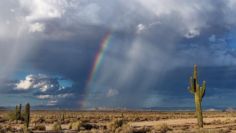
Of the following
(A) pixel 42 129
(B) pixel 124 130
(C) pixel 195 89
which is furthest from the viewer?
(A) pixel 42 129

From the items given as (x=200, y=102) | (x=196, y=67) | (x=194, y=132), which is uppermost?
(x=196, y=67)

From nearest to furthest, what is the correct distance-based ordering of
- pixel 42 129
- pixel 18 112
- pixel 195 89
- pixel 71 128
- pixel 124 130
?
pixel 124 130 → pixel 195 89 → pixel 42 129 → pixel 71 128 → pixel 18 112

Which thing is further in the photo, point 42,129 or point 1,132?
point 42,129

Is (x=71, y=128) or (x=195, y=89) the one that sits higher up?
(x=195, y=89)

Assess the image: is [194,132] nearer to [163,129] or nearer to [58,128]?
[163,129]

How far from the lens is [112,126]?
47.9m

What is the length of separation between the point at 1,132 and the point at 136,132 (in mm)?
14256

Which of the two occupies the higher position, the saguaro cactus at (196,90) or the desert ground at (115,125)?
the saguaro cactus at (196,90)

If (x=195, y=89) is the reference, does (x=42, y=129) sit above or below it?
below

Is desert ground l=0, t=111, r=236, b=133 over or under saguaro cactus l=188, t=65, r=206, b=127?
under

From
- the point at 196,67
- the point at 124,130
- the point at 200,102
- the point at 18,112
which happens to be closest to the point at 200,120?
the point at 200,102

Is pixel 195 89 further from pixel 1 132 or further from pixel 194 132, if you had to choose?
pixel 1 132

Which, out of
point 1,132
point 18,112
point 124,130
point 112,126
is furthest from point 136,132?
point 18,112

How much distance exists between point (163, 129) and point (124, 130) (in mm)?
5295
